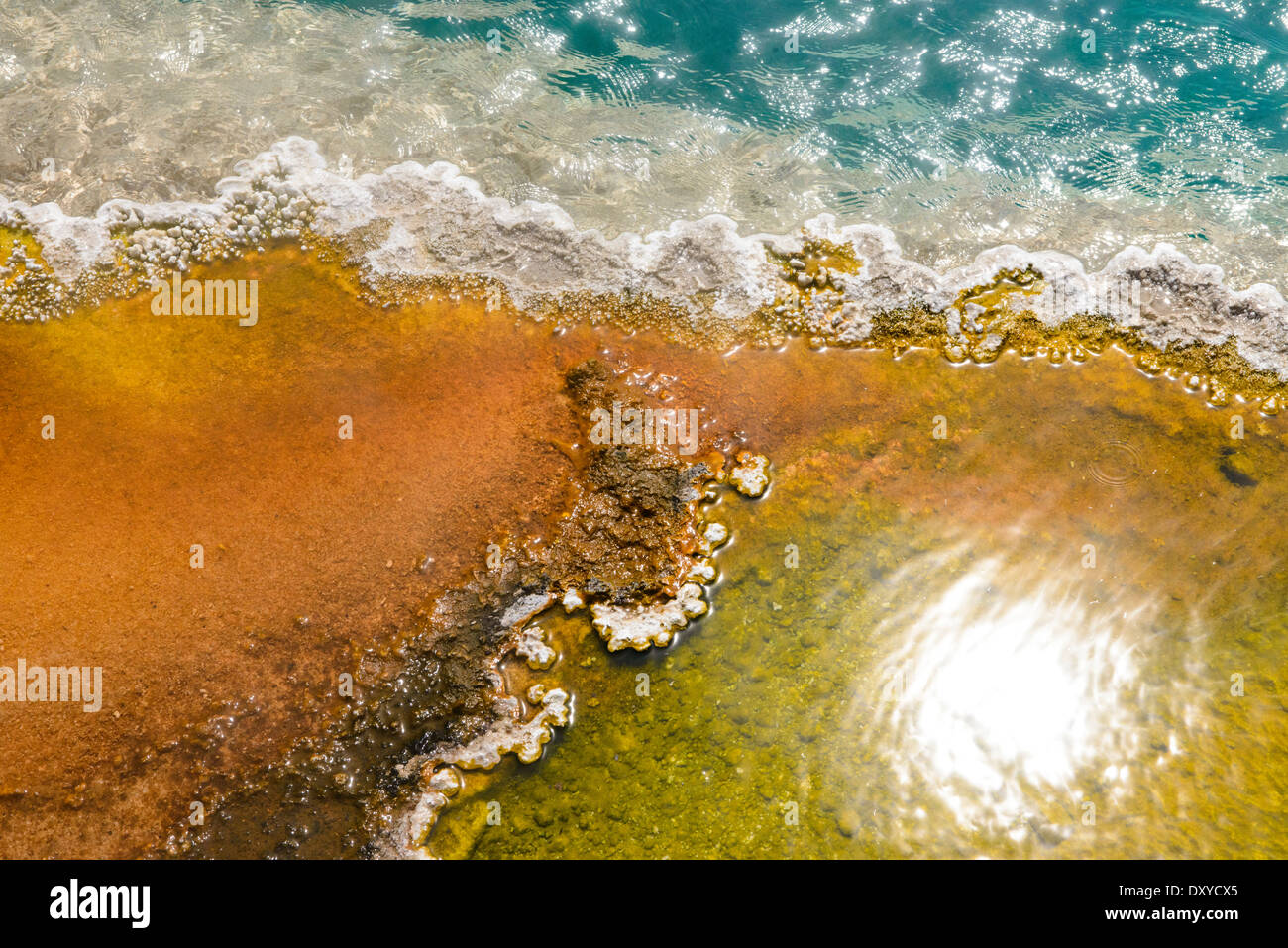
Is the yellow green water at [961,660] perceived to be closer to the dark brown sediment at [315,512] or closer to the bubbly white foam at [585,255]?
the dark brown sediment at [315,512]

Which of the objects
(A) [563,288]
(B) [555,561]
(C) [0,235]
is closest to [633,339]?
(A) [563,288]

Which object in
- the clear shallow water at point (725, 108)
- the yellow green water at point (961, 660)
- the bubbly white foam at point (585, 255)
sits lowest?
the yellow green water at point (961, 660)

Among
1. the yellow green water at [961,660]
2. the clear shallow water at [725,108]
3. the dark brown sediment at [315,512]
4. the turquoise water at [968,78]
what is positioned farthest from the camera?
the turquoise water at [968,78]

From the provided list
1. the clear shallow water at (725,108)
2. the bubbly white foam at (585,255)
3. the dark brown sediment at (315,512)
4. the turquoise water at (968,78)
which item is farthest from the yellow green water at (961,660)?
the turquoise water at (968,78)

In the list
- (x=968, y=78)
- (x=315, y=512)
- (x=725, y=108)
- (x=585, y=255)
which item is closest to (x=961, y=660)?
(x=585, y=255)

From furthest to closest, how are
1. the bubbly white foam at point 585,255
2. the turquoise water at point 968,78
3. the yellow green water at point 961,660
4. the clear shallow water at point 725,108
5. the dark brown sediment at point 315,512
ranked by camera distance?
the turquoise water at point 968,78, the clear shallow water at point 725,108, the bubbly white foam at point 585,255, the dark brown sediment at point 315,512, the yellow green water at point 961,660

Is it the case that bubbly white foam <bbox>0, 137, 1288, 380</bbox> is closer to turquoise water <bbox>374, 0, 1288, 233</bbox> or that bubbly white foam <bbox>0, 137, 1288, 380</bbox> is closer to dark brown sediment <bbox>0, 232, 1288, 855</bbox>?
dark brown sediment <bbox>0, 232, 1288, 855</bbox>
